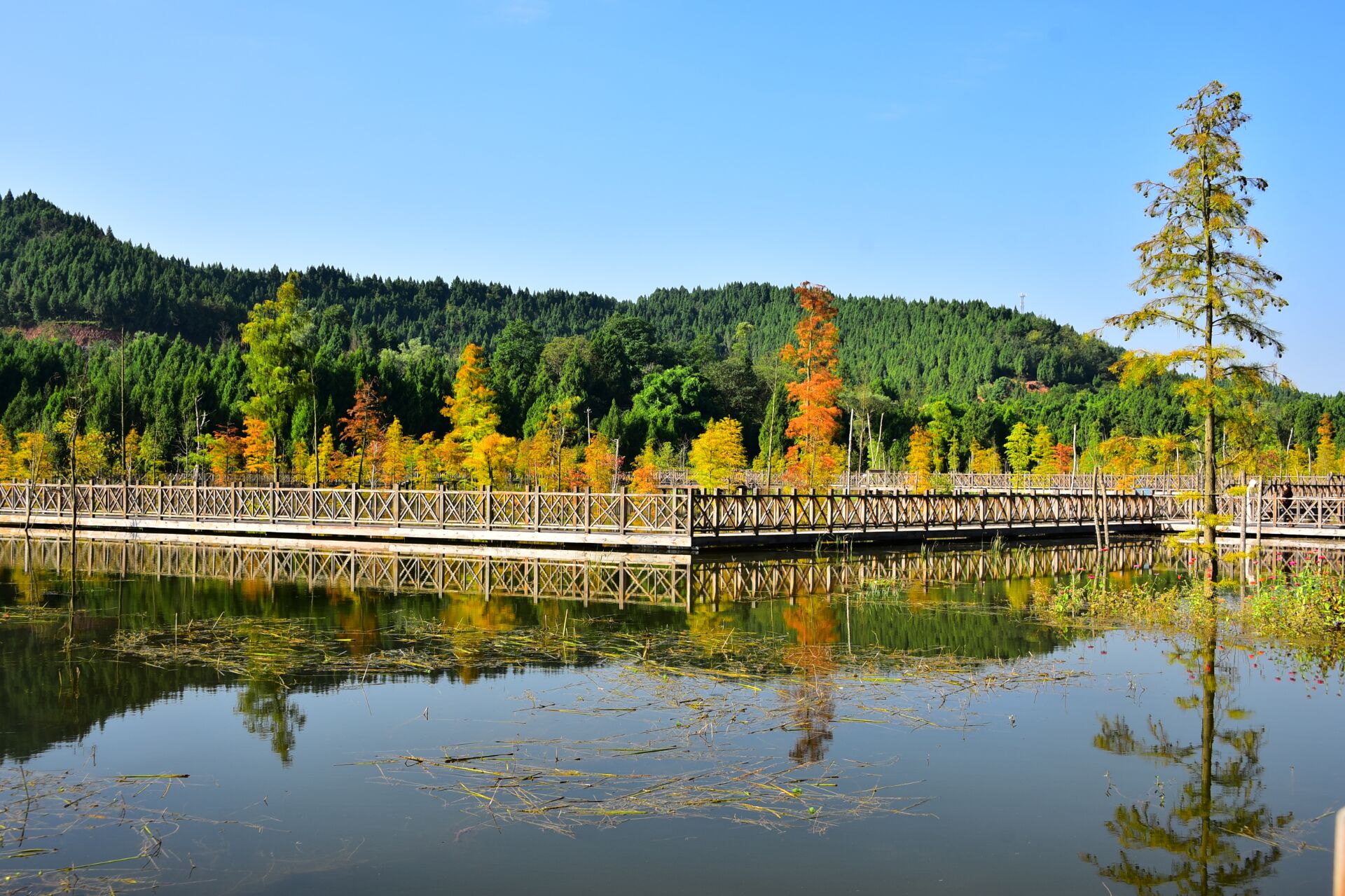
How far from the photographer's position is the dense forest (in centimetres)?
6569

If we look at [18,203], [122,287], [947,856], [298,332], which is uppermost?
[18,203]

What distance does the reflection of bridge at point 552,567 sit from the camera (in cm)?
1991

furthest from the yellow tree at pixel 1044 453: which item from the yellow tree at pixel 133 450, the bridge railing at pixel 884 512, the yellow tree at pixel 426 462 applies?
the yellow tree at pixel 133 450

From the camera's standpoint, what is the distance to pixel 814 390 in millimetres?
38281

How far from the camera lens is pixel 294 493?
32.7m

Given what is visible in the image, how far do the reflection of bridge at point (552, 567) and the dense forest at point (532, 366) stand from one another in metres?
4.48

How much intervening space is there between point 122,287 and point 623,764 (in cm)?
14953

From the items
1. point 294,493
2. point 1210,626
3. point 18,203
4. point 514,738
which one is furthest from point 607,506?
point 18,203

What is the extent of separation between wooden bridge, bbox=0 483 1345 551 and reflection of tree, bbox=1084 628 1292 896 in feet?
57.4

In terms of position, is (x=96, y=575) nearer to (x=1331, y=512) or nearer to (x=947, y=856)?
(x=947, y=856)

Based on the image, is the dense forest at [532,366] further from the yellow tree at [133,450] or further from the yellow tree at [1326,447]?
the yellow tree at [1326,447]

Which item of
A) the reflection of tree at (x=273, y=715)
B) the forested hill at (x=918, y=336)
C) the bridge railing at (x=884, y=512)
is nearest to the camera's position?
the reflection of tree at (x=273, y=715)

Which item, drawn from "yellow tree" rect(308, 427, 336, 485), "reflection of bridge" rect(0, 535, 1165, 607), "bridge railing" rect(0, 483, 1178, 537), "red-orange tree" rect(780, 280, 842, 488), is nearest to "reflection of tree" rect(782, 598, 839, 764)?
"reflection of bridge" rect(0, 535, 1165, 607)

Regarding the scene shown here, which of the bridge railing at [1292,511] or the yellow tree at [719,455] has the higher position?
the yellow tree at [719,455]
